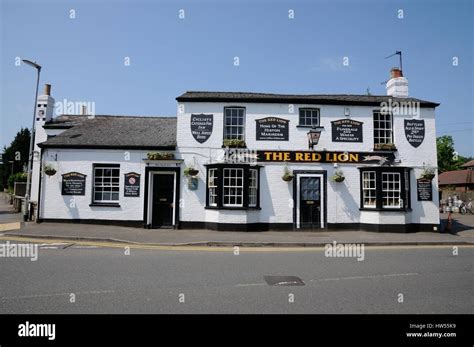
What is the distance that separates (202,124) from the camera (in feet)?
54.2

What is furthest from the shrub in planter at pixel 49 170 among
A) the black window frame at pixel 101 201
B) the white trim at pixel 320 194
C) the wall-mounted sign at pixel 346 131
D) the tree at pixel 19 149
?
the tree at pixel 19 149

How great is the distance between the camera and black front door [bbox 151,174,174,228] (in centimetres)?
1627

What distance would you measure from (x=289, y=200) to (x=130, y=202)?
307 inches

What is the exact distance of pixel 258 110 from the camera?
16641 mm

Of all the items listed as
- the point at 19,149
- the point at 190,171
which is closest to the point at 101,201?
the point at 190,171

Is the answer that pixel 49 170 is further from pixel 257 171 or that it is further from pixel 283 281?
pixel 283 281

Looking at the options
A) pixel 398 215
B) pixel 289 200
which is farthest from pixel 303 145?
pixel 398 215

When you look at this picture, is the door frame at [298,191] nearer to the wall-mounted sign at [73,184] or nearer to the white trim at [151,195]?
the white trim at [151,195]

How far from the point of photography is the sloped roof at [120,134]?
53.5ft

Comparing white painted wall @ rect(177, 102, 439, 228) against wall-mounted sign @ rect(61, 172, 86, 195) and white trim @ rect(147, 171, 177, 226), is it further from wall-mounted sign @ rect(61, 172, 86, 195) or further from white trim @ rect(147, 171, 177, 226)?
wall-mounted sign @ rect(61, 172, 86, 195)

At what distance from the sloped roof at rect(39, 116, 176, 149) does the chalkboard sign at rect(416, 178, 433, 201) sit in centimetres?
1245

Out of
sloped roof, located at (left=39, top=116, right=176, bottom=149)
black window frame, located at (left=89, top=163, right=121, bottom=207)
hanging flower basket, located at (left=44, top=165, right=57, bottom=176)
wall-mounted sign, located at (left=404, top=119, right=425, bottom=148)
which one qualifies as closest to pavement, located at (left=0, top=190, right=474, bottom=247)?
black window frame, located at (left=89, top=163, right=121, bottom=207)

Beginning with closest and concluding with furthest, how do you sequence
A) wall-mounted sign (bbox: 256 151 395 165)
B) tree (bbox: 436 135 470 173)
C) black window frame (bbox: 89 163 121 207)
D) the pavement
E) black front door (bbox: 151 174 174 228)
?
1. the pavement
2. black window frame (bbox: 89 163 121 207)
3. black front door (bbox: 151 174 174 228)
4. wall-mounted sign (bbox: 256 151 395 165)
5. tree (bbox: 436 135 470 173)
